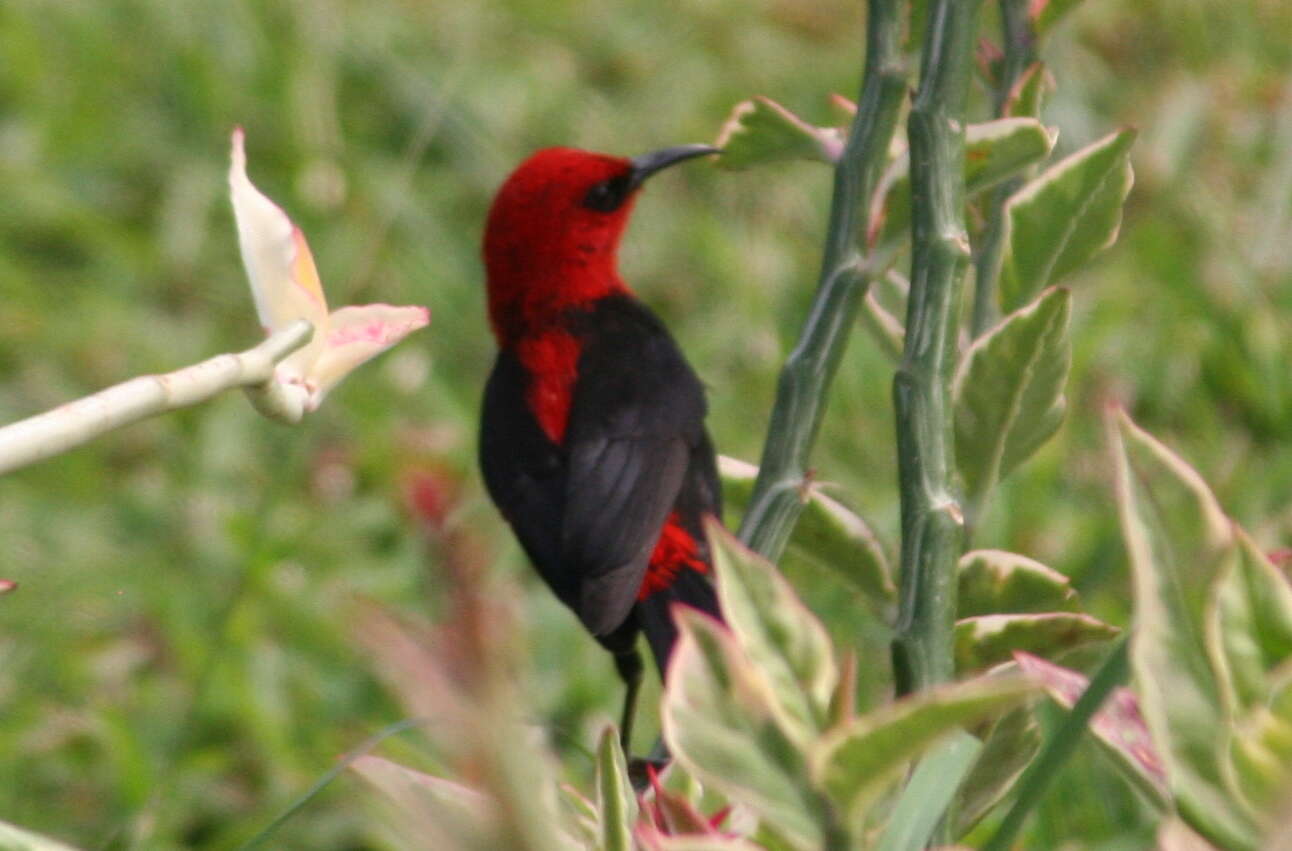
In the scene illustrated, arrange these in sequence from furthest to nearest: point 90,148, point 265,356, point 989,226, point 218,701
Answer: point 90,148, point 218,701, point 989,226, point 265,356

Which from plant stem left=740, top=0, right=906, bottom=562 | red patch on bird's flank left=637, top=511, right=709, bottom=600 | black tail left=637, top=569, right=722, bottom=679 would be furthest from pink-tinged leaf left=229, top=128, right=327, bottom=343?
red patch on bird's flank left=637, top=511, right=709, bottom=600

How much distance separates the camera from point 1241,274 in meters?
3.60

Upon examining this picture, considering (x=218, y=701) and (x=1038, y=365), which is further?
(x=218, y=701)

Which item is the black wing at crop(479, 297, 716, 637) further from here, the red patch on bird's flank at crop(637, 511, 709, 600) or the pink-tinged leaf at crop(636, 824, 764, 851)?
the pink-tinged leaf at crop(636, 824, 764, 851)

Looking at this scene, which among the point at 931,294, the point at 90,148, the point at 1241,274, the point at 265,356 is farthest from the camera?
the point at 90,148

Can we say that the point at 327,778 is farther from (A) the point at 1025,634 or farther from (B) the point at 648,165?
(B) the point at 648,165

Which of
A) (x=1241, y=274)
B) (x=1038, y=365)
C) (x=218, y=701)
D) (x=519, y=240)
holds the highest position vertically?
(x=1038, y=365)

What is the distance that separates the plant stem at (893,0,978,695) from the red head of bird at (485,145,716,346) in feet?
4.70

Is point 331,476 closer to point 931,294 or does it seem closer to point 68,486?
point 68,486

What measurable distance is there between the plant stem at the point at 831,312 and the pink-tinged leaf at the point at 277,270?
0.26 m

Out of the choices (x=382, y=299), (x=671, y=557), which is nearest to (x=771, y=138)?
(x=671, y=557)

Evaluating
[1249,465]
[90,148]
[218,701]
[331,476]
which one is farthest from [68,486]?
[1249,465]

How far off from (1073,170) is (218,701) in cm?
204

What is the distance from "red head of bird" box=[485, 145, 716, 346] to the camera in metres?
2.26
